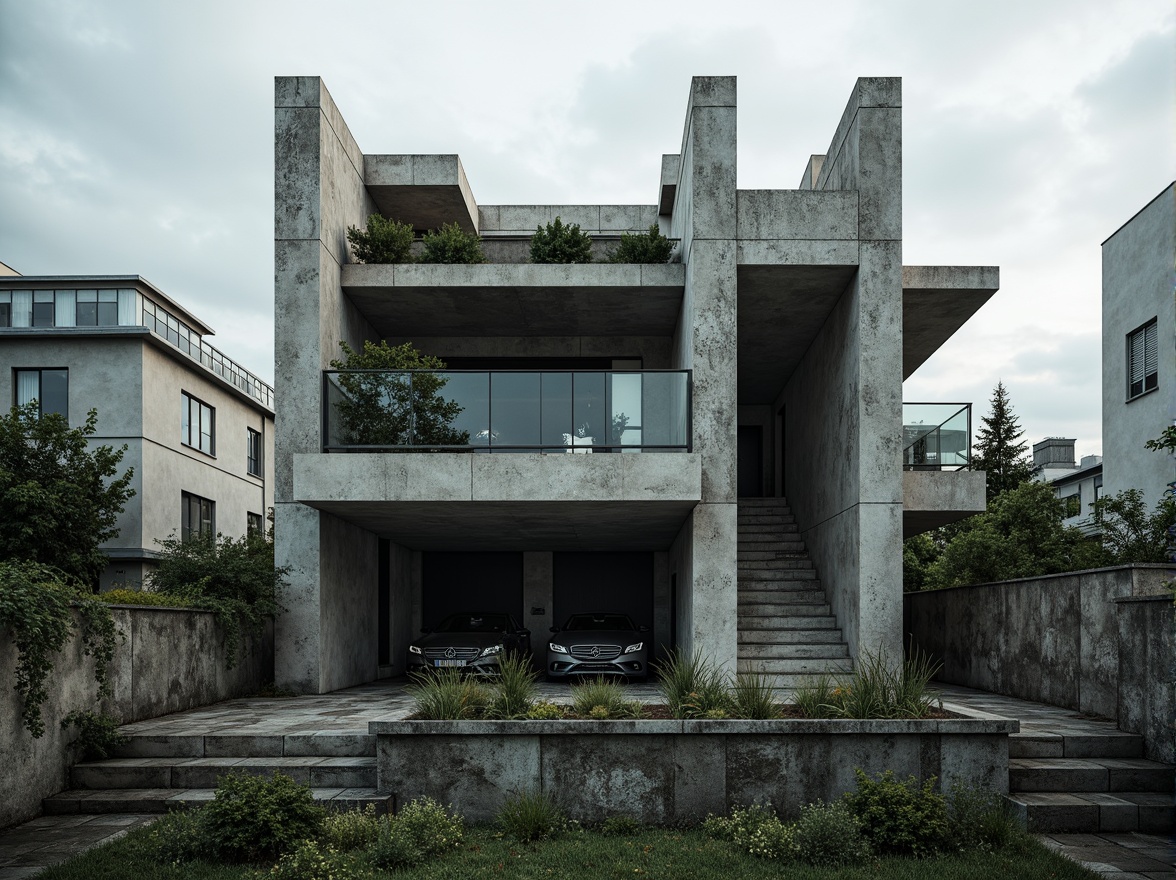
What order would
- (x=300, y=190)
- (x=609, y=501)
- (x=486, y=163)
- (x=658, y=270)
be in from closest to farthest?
(x=609, y=501) → (x=300, y=190) → (x=658, y=270) → (x=486, y=163)

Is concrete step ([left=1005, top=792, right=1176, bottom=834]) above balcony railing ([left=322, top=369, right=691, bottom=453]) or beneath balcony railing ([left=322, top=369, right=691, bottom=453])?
beneath

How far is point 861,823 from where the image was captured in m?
6.73

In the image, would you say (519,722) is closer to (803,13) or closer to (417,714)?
(417,714)

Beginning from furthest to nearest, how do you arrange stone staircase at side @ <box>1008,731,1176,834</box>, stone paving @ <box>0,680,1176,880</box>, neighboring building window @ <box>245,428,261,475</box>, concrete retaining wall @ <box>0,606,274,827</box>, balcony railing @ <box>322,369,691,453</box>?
neighboring building window @ <box>245,428,261,475</box>, balcony railing @ <box>322,369,691,453</box>, concrete retaining wall @ <box>0,606,274,827</box>, stone staircase at side @ <box>1008,731,1176,834</box>, stone paving @ <box>0,680,1176,880</box>

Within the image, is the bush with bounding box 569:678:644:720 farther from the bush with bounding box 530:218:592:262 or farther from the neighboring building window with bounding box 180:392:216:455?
the neighboring building window with bounding box 180:392:216:455

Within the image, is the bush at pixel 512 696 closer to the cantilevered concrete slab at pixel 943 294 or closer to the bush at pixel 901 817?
the bush at pixel 901 817

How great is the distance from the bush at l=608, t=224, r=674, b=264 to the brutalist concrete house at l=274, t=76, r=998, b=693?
1.06 ft

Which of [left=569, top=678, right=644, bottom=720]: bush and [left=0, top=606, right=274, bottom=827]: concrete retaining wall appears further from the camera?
[left=569, top=678, right=644, bottom=720]: bush

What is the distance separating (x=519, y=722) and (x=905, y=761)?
332 centimetres

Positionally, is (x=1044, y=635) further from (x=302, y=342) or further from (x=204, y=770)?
(x=302, y=342)

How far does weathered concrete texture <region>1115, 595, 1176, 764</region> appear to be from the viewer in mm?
7953

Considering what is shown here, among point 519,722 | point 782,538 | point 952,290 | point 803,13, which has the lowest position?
point 519,722

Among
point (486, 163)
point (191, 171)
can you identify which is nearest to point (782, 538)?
point (486, 163)

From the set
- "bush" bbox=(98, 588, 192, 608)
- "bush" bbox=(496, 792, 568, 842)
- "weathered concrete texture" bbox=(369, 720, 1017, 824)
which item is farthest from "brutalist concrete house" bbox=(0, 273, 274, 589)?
"bush" bbox=(496, 792, 568, 842)
